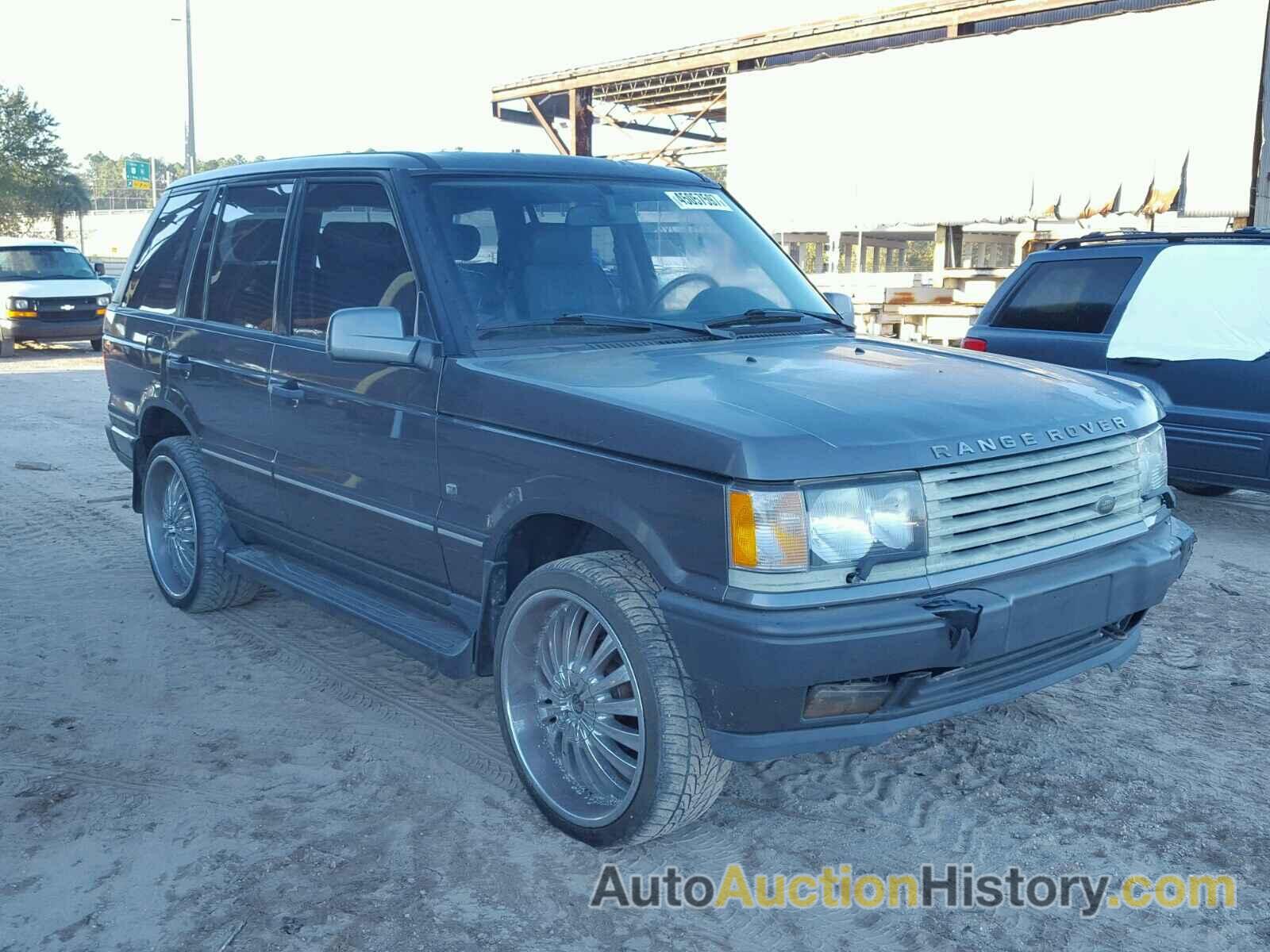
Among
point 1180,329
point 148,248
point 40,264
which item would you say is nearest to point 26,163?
point 40,264

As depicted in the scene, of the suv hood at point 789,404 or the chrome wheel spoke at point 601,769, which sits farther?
the chrome wheel spoke at point 601,769

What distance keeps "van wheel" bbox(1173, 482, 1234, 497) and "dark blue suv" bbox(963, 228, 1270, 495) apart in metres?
0.02

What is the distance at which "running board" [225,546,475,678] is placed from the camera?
3787 millimetres

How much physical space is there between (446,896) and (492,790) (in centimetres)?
64

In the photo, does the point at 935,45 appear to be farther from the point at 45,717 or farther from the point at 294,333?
the point at 45,717

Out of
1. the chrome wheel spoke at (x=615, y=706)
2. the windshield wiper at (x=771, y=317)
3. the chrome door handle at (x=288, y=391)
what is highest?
the windshield wiper at (x=771, y=317)

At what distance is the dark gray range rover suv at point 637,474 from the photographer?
2910 millimetres

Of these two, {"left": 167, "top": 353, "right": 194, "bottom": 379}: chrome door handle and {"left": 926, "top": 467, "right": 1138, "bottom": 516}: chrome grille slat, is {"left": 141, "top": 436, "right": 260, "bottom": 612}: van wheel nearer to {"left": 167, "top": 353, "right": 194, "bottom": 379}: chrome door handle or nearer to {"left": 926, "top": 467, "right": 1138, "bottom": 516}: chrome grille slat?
{"left": 167, "top": 353, "right": 194, "bottom": 379}: chrome door handle

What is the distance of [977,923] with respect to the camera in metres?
3.00

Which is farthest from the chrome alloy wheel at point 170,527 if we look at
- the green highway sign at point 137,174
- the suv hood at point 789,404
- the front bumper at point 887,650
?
the green highway sign at point 137,174

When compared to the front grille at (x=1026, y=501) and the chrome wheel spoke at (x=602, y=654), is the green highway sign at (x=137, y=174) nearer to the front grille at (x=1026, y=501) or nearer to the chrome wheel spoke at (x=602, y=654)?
the chrome wheel spoke at (x=602, y=654)

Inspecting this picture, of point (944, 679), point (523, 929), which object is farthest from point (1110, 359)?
point (523, 929)

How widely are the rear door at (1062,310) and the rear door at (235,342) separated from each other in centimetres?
496

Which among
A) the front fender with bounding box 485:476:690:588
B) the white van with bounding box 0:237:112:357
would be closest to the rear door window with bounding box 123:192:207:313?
the front fender with bounding box 485:476:690:588
